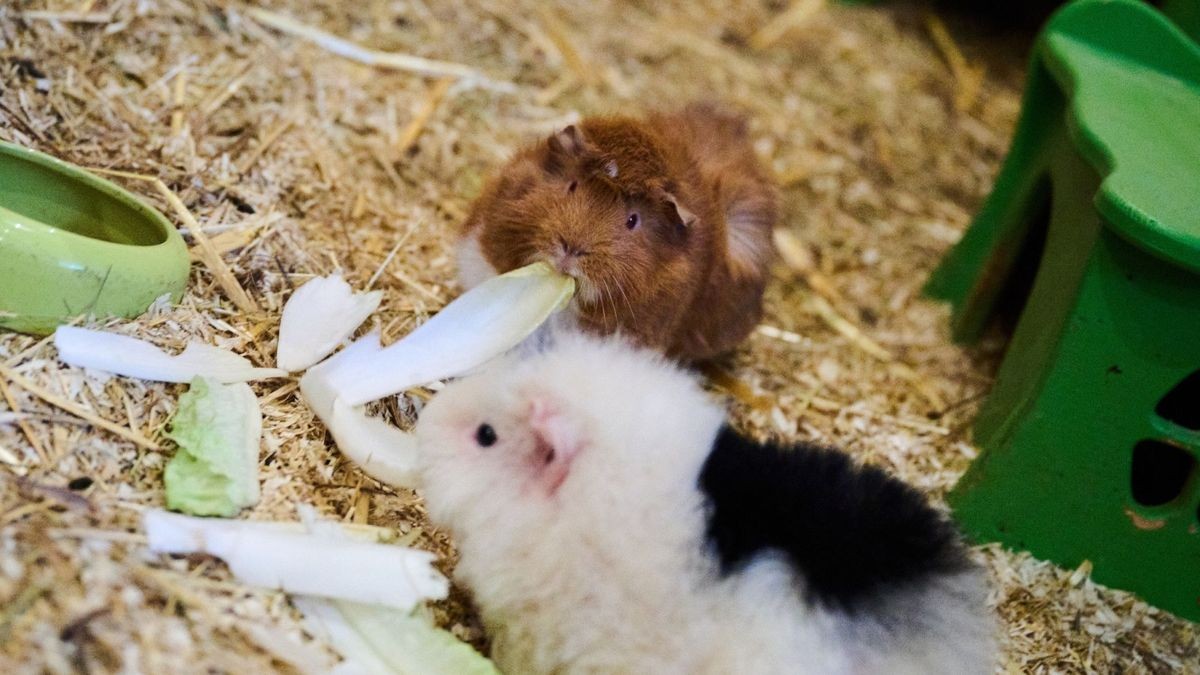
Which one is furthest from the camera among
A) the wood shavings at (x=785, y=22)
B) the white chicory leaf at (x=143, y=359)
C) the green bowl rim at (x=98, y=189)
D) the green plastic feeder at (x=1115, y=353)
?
the wood shavings at (x=785, y=22)

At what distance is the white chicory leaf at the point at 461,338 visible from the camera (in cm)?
243

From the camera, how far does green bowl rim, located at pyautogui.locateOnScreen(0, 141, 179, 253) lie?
2.36 m

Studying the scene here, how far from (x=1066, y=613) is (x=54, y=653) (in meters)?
2.45

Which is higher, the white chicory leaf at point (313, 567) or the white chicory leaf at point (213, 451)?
the white chicory leaf at point (213, 451)

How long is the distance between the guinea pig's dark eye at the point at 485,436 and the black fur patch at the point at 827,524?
1.52ft

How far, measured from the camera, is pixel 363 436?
→ 2293 mm

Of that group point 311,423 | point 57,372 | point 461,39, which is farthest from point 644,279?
point 461,39

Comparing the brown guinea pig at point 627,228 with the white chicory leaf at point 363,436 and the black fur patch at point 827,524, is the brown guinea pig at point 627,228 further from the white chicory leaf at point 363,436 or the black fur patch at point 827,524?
the black fur patch at point 827,524

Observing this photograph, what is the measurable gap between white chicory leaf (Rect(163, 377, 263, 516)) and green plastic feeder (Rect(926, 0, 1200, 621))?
6.50 ft

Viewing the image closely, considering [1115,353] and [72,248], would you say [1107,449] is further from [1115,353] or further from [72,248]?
[72,248]

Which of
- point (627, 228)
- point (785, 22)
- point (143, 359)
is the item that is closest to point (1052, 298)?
point (627, 228)

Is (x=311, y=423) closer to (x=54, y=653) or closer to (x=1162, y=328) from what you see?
(x=54, y=653)

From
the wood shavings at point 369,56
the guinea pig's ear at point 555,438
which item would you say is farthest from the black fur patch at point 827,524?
the wood shavings at point 369,56

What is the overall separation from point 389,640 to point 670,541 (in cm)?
64
